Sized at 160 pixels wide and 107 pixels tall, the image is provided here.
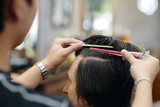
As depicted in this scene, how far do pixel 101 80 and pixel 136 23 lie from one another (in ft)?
18.1

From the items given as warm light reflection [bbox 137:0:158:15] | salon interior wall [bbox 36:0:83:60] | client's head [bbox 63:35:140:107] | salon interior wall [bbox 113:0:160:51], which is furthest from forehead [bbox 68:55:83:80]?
warm light reflection [bbox 137:0:158:15]

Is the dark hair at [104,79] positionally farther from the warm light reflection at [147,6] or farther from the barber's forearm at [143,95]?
the warm light reflection at [147,6]

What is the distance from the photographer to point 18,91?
61 centimetres

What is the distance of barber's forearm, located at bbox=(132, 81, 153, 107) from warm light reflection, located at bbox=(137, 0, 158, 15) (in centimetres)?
564

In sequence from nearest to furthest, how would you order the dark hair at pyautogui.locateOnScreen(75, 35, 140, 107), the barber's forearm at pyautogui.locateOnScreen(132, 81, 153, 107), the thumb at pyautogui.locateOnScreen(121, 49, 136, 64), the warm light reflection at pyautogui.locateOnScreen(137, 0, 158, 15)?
the barber's forearm at pyautogui.locateOnScreen(132, 81, 153, 107)
the thumb at pyautogui.locateOnScreen(121, 49, 136, 64)
the dark hair at pyautogui.locateOnScreen(75, 35, 140, 107)
the warm light reflection at pyautogui.locateOnScreen(137, 0, 158, 15)

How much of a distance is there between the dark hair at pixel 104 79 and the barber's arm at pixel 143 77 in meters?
0.15

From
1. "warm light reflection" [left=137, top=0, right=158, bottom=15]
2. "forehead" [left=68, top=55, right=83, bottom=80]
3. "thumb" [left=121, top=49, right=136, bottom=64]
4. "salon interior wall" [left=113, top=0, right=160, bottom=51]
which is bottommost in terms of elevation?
"salon interior wall" [left=113, top=0, right=160, bottom=51]

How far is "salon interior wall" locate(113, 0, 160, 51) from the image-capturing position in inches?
209

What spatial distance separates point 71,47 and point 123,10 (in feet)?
15.4

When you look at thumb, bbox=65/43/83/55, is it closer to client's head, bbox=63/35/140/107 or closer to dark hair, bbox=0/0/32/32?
client's head, bbox=63/35/140/107

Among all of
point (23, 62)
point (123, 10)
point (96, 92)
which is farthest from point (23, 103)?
point (123, 10)

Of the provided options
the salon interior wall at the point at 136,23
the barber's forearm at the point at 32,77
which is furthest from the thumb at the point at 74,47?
the salon interior wall at the point at 136,23

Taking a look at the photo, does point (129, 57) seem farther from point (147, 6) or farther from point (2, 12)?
point (147, 6)

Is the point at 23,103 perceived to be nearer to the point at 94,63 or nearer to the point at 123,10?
the point at 94,63
